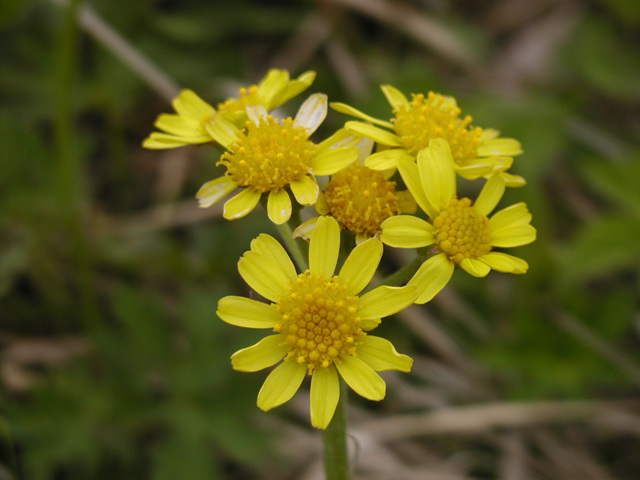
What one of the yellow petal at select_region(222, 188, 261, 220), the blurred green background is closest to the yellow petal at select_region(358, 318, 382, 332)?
the yellow petal at select_region(222, 188, 261, 220)

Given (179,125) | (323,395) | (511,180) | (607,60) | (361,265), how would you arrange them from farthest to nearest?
(607,60), (179,125), (511,180), (361,265), (323,395)

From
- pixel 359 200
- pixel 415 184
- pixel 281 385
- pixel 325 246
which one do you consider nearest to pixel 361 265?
pixel 325 246

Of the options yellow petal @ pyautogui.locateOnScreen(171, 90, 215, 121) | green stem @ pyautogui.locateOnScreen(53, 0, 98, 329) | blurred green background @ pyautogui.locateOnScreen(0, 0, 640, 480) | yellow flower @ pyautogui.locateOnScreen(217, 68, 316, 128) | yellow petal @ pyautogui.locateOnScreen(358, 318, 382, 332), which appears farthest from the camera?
green stem @ pyautogui.locateOnScreen(53, 0, 98, 329)

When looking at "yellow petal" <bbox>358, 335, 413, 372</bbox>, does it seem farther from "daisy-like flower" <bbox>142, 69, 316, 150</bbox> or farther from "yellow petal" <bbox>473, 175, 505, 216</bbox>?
"daisy-like flower" <bbox>142, 69, 316, 150</bbox>

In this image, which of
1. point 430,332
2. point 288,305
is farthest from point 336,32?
point 288,305

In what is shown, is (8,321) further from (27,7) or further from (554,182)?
(554,182)

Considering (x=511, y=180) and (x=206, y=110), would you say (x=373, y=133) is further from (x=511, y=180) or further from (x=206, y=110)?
(x=206, y=110)
